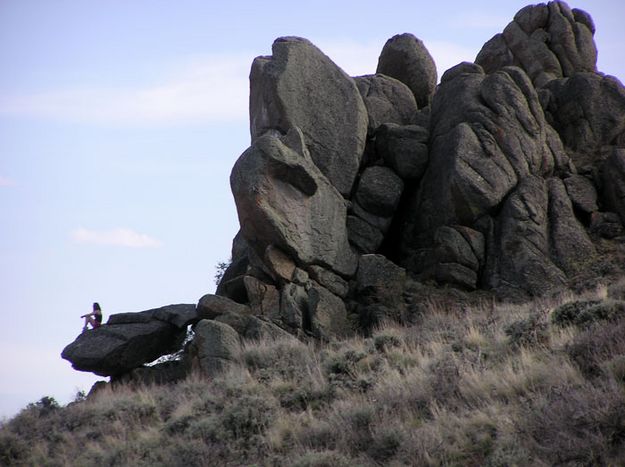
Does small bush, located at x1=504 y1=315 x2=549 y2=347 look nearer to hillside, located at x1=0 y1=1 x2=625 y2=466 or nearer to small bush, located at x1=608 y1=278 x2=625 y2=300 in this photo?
hillside, located at x1=0 y1=1 x2=625 y2=466

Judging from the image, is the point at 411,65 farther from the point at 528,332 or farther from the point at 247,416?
the point at 247,416

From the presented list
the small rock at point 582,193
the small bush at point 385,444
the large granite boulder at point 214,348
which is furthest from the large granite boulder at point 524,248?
the small bush at point 385,444

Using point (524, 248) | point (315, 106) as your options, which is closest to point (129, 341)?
point (315, 106)

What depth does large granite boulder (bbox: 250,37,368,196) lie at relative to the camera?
29797 mm

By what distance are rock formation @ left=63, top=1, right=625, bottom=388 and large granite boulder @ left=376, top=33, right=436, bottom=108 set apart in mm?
3477

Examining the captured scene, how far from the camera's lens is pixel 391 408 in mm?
14844

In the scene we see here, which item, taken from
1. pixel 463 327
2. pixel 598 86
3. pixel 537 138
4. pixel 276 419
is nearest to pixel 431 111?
pixel 537 138

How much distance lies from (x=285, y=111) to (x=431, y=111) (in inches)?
257

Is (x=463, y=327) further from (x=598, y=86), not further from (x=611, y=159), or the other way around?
(x=598, y=86)

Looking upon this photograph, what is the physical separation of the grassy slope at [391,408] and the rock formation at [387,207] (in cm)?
342

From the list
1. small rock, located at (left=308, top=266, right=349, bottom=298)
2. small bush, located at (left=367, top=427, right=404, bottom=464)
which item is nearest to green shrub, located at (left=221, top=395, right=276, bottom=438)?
small bush, located at (left=367, top=427, right=404, bottom=464)

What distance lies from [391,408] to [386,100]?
21.5 metres

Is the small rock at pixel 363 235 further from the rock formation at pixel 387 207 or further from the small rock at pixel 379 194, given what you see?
the small rock at pixel 379 194

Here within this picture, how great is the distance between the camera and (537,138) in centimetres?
3017
